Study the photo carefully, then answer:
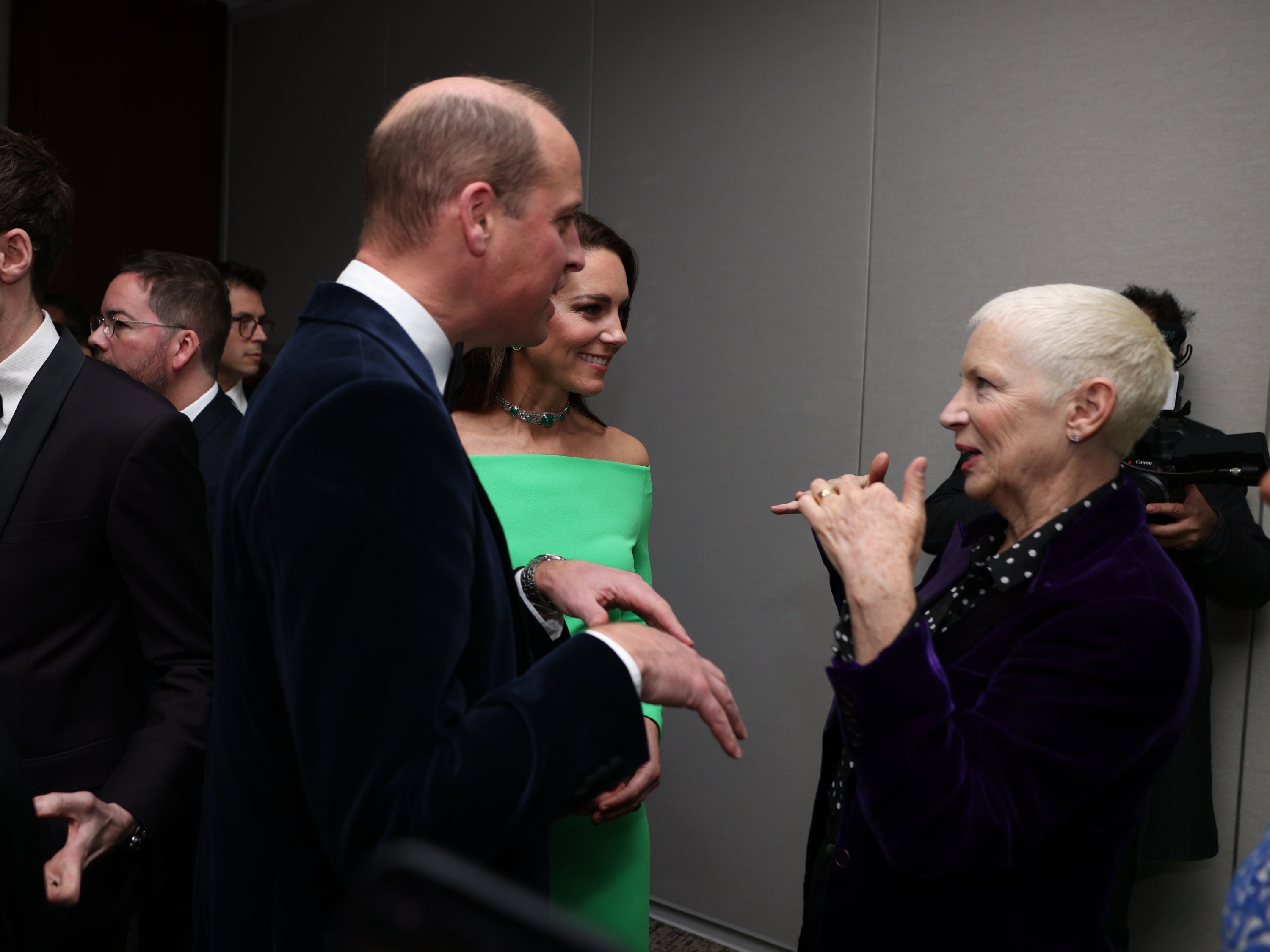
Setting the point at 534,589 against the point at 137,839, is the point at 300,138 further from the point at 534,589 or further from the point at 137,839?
the point at 137,839

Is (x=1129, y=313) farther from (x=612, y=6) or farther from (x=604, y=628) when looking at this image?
(x=612, y=6)

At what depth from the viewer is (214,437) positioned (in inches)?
100

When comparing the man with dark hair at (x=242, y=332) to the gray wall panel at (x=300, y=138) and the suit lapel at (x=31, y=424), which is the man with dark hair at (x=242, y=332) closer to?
the gray wall panel at (x=300, y=138)

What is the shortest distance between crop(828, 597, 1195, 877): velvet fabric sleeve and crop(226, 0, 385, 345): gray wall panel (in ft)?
11.6

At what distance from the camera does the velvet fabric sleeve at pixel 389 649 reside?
84cm

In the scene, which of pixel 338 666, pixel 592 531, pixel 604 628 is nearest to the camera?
pixel 338 666

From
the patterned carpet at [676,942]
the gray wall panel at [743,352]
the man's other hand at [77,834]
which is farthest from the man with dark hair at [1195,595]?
the man's other hand at [77,834]

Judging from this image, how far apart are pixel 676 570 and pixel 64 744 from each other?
207cm

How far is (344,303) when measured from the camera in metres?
1.03

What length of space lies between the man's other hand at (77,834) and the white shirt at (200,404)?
1.45 meters

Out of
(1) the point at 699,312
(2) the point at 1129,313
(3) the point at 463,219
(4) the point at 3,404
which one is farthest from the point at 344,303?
(1) the point at 699,312

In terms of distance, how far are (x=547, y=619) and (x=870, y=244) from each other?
1719 millimetres

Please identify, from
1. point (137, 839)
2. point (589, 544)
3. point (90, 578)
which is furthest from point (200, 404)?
point (137, 839)

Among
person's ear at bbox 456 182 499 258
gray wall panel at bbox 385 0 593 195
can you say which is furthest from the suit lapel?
gray wall panel at bbox 385 0 593 195
